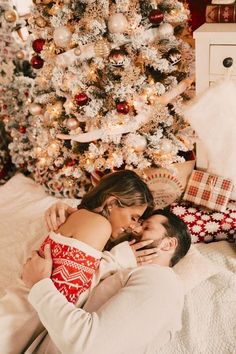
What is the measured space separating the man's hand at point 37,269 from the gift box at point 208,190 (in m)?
0.94

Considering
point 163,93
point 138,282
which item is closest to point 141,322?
point 138,282

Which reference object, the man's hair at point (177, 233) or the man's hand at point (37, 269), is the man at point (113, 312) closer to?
the man's hand at point (37, 269)

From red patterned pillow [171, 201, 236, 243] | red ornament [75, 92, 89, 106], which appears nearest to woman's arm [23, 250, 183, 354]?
red patterned pillow [171, 201, 236, 243]

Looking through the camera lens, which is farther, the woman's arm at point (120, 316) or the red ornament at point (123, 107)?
the red ornament at point (123, 107)

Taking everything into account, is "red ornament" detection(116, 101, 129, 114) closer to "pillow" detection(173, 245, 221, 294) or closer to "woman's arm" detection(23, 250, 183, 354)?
"pillow" detection(173, 245, 221, 294)

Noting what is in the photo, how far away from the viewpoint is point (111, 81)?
1825mm

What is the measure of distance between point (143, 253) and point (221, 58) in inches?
38.0

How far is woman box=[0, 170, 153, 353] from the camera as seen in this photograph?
1.16 metres

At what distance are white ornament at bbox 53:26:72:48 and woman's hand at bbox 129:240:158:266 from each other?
3.38 ft

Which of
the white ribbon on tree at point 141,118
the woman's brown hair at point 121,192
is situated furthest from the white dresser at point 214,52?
the woman's brown hair at point 121,192

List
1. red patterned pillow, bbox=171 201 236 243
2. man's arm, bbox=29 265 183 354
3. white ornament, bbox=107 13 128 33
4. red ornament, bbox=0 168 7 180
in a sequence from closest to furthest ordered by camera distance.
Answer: man's arm, bbox=29 265 183 354, white ornament, bbox=107 13 128 33, red patterned pillow, bbox=171 201 236 243, red ornament, bbox=0 168 7 180

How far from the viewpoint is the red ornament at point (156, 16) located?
165 centimetres

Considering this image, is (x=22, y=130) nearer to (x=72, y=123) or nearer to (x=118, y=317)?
(x=72, y=123)

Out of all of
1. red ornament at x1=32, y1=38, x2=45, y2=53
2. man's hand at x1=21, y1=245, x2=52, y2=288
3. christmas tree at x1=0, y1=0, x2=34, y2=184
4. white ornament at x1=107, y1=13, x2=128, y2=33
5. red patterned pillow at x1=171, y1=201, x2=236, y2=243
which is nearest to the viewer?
man's hand at x1=21, y1=245, x2=52, y2=288
